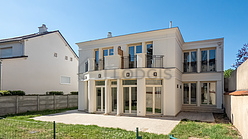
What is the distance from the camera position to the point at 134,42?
44.7 ft

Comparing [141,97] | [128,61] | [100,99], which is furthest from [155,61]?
[100,99]

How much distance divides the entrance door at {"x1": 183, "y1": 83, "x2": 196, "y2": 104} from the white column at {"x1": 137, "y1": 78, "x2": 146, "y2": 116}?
19.7 ft

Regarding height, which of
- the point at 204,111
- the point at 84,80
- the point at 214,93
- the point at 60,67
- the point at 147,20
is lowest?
the point at 204,111

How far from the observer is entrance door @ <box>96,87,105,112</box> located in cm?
1347

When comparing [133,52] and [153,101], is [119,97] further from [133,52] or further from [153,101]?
[133,52]

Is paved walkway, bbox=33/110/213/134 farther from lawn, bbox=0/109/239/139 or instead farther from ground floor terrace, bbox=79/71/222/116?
ground floor terrace, bbox=79/71/222/116

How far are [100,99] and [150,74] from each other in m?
4.32

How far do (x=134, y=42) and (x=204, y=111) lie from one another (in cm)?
801

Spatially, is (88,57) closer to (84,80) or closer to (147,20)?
(84,80)

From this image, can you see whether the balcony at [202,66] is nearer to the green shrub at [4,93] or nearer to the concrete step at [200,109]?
the concrete step at [200,109]

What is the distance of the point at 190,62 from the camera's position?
16031mm

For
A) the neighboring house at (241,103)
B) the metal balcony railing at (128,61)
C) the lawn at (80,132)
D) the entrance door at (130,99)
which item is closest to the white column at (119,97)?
the entrance door at (130,99)

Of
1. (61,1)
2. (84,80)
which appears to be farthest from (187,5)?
(84,80)

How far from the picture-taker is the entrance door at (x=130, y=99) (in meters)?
12.3
